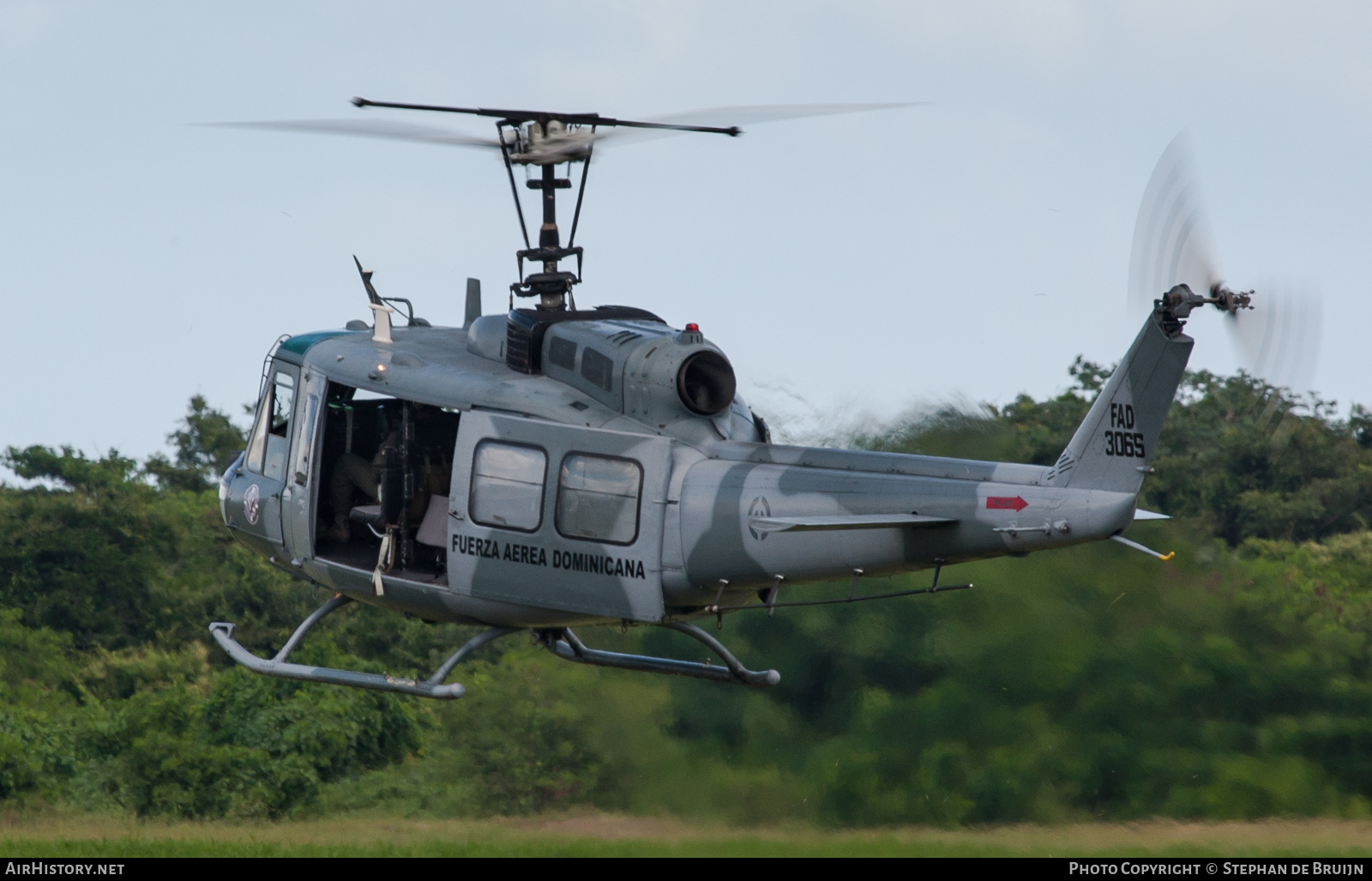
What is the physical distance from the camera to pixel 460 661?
1099 cm

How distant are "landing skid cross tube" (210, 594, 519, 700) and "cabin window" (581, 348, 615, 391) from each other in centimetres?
178

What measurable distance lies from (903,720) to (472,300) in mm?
5356

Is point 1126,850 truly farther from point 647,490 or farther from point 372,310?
point 372,310

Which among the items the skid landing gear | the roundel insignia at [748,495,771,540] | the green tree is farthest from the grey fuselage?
the green tree

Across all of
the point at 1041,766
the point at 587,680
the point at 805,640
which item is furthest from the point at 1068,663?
the point at 587,680

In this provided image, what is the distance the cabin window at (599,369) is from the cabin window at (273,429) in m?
2.82

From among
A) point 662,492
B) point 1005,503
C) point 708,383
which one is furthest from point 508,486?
point 1005,503

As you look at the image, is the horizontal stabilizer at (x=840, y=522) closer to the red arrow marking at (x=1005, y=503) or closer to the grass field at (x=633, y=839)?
the red arrow marking at (x=1005, y=503)

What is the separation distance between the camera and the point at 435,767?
20203 millimetres

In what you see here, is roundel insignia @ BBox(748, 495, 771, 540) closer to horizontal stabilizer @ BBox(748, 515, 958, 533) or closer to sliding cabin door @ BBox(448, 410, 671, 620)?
horizontal stabilizer @ BBox(748, 515, 958, 533)

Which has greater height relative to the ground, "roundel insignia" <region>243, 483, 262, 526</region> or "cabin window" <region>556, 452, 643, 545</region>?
"cabin window" <region>556, 452, 643, 545</region>

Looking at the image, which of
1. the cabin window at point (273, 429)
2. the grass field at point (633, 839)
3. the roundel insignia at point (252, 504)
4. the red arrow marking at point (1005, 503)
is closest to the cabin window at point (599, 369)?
the red arrow marking at point (1005, 503)

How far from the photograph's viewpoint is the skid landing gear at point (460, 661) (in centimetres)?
1100

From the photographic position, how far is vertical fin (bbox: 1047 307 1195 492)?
361 inches
